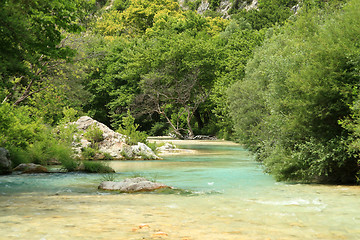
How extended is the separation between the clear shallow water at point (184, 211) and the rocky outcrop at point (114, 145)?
9401 millimetres

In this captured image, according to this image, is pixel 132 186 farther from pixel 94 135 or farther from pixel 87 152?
pixel 94 135

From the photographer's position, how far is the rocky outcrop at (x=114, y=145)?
26656 millimetres

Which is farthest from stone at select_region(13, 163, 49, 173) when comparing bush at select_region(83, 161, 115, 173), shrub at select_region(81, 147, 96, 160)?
shrub at select_region(81, 147, 96, 160)

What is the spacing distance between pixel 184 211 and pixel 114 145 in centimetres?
1746

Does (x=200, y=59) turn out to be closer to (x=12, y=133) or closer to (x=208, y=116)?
(x=208, y=116)

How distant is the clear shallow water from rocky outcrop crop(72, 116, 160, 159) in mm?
9401

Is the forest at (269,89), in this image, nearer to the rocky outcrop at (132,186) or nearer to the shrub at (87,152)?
the shrub at (87,152)

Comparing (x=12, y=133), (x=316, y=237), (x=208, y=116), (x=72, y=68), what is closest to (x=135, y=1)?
(x=208, y=116)

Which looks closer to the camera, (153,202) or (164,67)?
(153,202)

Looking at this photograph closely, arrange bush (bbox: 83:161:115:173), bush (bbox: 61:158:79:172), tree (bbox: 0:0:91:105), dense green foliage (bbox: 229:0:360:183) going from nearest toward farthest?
tree (bbox: 0:0:91:105)
dense green foliage (bbox: 229:0:360:183)
bush (bbox: 83:161:115:173)
bush (bbox: 61:158:79:172)

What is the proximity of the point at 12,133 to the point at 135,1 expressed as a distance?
6846cm

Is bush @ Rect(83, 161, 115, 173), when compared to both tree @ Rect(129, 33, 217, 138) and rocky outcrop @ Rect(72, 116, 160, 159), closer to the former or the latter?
rocky outcrop @ Rect(72, 116, 160, 159)

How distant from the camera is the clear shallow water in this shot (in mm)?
7836

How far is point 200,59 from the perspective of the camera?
55.5 m
